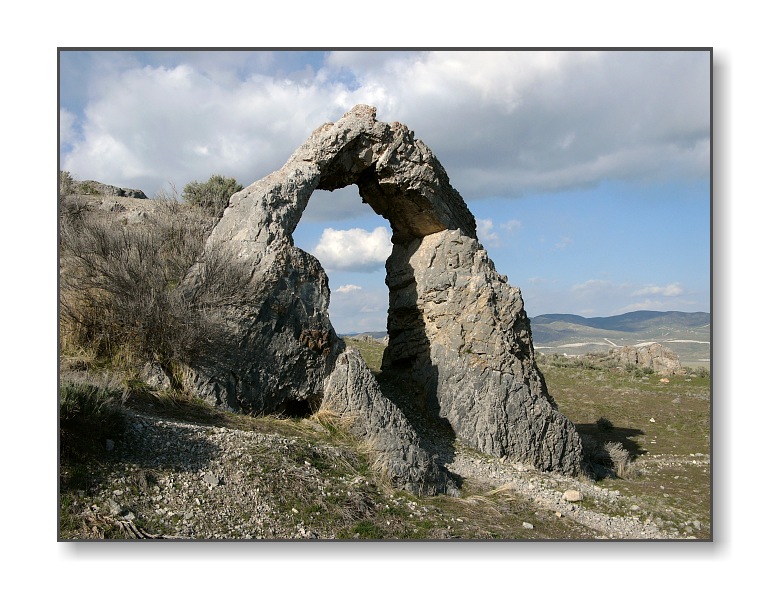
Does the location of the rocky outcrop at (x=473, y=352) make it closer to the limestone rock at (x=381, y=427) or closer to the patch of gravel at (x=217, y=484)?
the limestone rock at (x=381, y=427)

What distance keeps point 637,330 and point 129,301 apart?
1220 cm

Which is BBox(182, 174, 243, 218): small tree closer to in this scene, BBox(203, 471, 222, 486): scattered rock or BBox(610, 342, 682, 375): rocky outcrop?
BBox(203, 471, 222, 486): scattered rock

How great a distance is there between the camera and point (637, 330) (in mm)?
16094

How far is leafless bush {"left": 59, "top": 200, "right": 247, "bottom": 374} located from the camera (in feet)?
27.0

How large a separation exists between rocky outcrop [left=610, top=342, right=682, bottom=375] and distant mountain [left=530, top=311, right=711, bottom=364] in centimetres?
497

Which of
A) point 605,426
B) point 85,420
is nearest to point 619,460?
point 605,426

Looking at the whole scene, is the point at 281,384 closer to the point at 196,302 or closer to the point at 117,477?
the point at 196,302

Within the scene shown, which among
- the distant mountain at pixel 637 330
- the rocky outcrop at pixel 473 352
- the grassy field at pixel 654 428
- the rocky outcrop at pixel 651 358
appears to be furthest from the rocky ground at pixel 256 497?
the rocky outcrop at pixel 651 358

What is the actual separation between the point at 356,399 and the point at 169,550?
10.8 feet

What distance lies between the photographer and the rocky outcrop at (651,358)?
2458cm

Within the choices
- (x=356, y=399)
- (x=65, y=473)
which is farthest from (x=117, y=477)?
(x=356, y=399)

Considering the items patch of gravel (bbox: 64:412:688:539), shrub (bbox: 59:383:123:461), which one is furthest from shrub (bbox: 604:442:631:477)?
shrub (bbox: 59:383:123:461)

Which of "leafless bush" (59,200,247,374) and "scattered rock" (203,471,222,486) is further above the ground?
"leafless bush" (59,200,247,374)

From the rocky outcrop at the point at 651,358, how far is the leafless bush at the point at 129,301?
19.3 meters
